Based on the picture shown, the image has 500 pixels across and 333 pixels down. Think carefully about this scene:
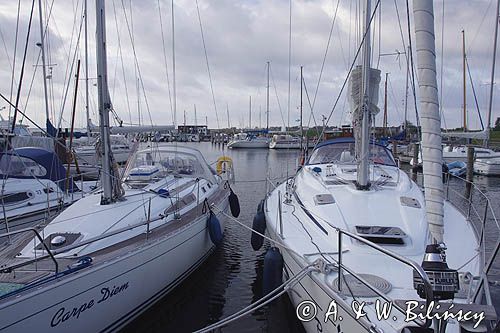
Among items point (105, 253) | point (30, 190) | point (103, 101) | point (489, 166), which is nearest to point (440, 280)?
point (105, 253)

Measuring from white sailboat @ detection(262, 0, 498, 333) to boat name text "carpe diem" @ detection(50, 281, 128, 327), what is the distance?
7.54 ft

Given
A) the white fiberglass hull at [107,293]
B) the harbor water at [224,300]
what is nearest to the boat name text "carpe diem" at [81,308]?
the white fiberglass hull at [107,293]

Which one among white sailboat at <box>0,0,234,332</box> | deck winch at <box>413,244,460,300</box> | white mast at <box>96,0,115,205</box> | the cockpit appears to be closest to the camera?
deck winch at <box>413,244,460,300</box>

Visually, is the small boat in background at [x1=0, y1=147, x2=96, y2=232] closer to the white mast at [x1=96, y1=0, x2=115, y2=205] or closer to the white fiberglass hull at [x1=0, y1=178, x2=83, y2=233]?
the white fiberglass hull at [x1=0, y1=178, x2=83, y2=233]

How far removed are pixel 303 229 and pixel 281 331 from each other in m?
1.68

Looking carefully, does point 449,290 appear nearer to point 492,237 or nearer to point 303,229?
point 303,229

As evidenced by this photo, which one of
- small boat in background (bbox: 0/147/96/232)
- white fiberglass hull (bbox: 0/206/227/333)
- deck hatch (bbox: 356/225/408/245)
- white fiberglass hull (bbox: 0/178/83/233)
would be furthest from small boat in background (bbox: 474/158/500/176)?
white fiberglass hull (bbox: 0/178/83/233)

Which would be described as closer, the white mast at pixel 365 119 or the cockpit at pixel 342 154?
the white mast at pixel 365 119

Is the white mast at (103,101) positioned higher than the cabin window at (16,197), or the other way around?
the white mast at (103,101)

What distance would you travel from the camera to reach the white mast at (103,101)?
280 inches

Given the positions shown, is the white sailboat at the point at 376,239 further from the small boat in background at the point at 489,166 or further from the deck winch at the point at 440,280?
the small boat in background at the point at 489,166

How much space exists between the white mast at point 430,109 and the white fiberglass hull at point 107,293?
4.01m

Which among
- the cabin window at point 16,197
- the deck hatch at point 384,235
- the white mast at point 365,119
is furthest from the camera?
the cabin window at point 16,197

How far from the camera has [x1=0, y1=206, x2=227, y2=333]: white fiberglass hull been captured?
411 centimetres
